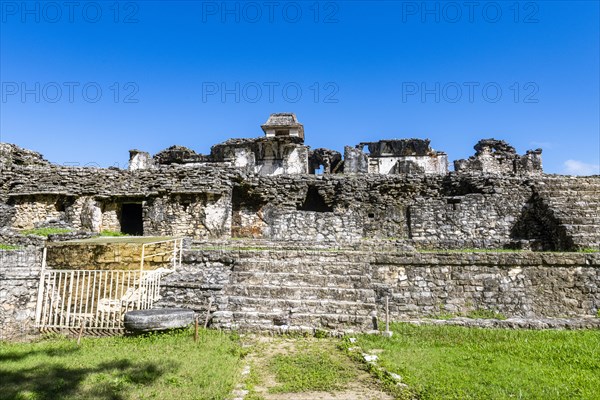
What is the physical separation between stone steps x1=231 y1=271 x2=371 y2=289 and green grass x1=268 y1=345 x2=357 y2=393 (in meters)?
2.12

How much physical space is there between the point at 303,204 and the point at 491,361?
35.4 ft

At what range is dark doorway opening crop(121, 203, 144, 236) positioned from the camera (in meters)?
15.5

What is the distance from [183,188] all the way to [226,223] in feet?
7.11

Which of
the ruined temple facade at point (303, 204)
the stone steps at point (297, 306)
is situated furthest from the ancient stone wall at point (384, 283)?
the ruined temple facade at point (303, 204)

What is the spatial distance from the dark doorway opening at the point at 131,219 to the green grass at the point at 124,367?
30.5ft

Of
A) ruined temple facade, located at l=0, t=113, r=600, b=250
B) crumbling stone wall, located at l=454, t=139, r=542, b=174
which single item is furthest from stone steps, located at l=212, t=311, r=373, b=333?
crumbling stone wall, located at l=454, t=139, r=542, b=174

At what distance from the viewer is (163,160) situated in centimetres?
2661

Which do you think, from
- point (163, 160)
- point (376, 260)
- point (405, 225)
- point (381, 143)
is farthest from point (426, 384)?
point (163, 160)

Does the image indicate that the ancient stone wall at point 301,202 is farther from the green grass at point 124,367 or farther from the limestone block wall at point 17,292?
the green grass at point 124,367

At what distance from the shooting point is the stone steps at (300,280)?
27.1 feet

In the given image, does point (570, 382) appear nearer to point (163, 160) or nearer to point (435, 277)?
point (435, 277)

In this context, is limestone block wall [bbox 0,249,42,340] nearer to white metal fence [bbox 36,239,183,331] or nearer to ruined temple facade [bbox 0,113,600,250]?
white metal fence [bbox 36,239,183,331]

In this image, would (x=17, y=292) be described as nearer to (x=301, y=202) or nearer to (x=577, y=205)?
(x=301, y=202)

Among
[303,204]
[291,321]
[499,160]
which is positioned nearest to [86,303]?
[291,321]
